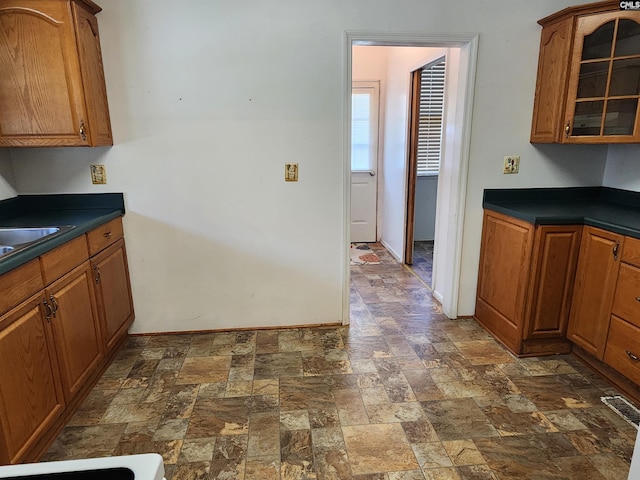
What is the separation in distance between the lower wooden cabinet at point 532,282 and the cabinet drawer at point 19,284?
2.53 meters

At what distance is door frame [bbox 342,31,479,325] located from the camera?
2570 millimetres

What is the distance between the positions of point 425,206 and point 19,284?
443 cm

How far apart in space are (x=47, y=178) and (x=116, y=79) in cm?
76

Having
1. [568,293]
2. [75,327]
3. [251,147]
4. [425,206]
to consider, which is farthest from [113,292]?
[425,206]

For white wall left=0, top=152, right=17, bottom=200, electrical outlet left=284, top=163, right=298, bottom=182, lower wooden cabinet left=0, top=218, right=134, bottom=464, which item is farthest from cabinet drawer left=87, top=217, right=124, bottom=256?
electrical outlet left=284, top=163, right=298, bottom=182

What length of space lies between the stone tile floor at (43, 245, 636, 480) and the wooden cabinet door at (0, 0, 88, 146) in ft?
4.65

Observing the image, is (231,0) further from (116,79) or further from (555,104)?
(555,104)

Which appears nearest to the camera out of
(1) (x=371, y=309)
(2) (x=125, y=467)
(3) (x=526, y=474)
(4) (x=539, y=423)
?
(2) (x=125, y=467)

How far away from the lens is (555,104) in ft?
8.20

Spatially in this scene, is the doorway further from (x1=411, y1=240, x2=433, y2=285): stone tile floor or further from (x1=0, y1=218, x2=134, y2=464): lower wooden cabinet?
(x1=0, y1=218, x2=134, y2=464): lower wooden cabinet

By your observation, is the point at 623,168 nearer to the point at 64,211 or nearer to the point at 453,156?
the point at 453,156

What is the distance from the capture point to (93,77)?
2.30 meters

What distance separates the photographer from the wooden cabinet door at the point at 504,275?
8.10 feet

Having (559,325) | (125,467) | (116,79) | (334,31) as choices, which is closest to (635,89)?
(559,325)
